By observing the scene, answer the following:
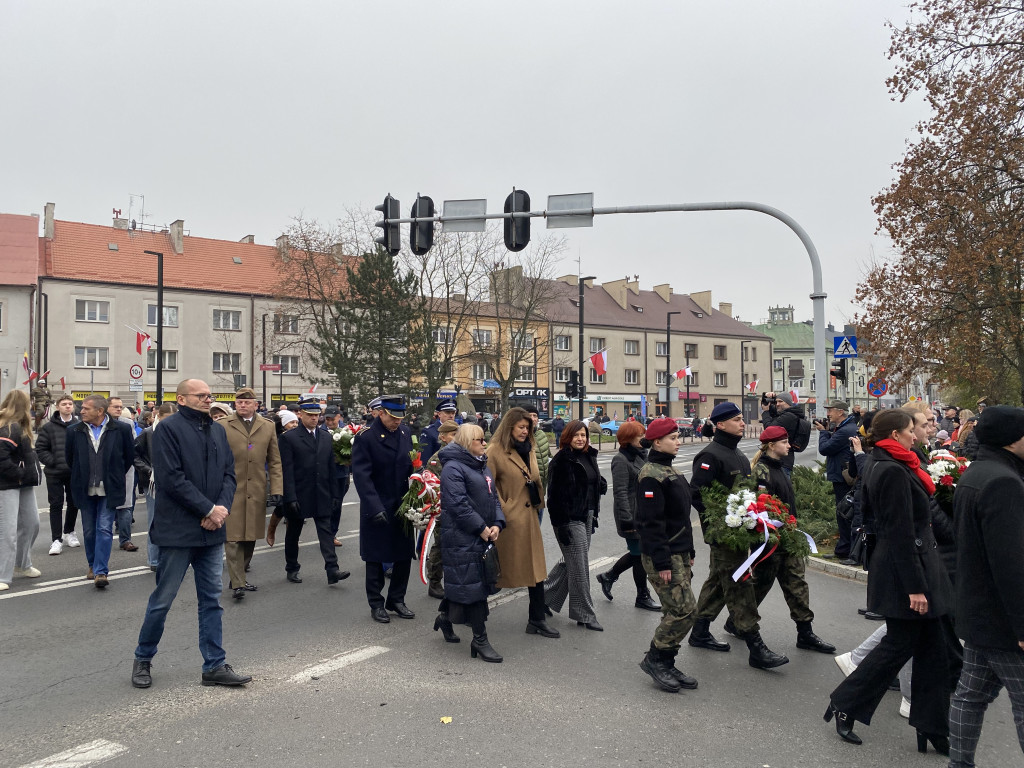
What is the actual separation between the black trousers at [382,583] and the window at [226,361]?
47.8 meters

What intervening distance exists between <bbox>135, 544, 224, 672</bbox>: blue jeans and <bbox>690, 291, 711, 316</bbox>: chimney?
77046 millimetres

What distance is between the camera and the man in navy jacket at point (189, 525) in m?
5.08

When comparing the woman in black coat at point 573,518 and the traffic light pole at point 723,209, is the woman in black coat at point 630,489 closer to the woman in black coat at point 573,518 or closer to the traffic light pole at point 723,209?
the woman in black coat at point 573,518

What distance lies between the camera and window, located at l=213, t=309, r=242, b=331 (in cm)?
5331

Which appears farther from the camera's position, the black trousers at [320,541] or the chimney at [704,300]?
the chimney at [704,300]

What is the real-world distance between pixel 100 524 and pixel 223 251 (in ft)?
172

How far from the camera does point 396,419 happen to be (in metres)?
7.32

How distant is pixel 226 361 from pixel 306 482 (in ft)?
156

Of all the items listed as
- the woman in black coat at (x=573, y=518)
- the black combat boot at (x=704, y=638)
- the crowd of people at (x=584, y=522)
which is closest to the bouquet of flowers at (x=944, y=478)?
the crowd of people at (x=584, y=522)

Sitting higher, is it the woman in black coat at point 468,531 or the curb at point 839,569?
the woman in black coat at point 468,531

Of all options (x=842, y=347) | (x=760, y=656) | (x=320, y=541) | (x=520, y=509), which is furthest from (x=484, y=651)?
(x=842, y=347)

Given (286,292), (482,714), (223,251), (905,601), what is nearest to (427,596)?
(482,714)

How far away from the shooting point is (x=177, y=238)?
55000 millimetres

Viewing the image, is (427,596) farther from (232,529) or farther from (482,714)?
(482,714)
